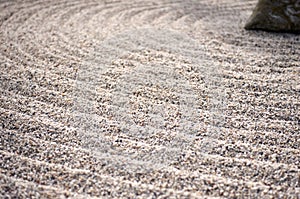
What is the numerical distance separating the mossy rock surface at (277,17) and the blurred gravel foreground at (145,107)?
0.10 m

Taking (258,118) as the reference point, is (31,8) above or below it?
above

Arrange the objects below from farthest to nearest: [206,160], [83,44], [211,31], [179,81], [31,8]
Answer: [31,8], [211,31], [83,44], [179,81], [206,160]

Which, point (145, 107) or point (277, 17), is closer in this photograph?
point (145, 107)

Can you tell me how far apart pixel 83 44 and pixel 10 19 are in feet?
2.72

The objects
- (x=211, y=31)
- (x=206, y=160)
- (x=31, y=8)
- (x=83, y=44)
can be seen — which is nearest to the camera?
(x=206, y=160)

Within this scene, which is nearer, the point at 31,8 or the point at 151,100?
the point at 151,100

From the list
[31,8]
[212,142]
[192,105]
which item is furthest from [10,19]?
[212,142]

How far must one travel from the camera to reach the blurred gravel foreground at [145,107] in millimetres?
1638

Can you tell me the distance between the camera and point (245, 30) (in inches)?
122

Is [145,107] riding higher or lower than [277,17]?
lower

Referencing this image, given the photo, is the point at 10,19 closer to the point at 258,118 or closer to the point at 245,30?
the point at 245,30

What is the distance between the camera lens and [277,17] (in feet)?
9.89

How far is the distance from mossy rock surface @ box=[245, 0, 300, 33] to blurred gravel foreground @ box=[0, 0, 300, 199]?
101mm

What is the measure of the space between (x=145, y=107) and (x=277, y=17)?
1537 mm
